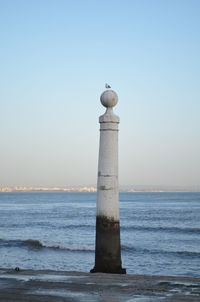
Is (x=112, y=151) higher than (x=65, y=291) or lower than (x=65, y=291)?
higher

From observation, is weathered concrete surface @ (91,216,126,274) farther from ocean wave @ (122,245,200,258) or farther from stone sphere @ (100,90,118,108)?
ocean wave @ (122,245,200,258)

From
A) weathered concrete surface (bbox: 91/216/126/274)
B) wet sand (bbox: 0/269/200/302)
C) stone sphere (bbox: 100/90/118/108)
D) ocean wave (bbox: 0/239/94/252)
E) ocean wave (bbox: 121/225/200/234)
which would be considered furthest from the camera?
ocean wave (bbox: 121/225/200/234)

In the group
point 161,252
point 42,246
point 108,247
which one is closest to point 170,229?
point 161,252

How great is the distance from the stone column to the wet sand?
4.05 feet

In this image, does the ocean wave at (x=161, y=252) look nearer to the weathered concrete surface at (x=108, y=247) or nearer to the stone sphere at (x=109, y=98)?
the weathered concrete surface at (x=108, y=247)

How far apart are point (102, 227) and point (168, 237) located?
2307cm

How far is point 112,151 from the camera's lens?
7844 millimetres

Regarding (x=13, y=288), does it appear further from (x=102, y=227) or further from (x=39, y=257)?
(x=39, y=257)

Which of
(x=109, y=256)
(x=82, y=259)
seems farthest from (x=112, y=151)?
(x=82, y=259)

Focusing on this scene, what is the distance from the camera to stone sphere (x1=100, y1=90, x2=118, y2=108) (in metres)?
8.04

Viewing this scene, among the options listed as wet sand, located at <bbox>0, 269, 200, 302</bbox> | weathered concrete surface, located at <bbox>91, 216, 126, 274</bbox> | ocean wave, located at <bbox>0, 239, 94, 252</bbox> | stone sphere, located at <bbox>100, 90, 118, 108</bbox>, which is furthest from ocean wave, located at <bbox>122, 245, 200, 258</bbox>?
wet sand, located at <bbox>0, 269, 200, 302</bbox>

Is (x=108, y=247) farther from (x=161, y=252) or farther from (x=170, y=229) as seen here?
(x=170, y=229)

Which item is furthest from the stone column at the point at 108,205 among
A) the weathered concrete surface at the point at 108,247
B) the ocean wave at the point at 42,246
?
the ocean wave at the point at 42,246

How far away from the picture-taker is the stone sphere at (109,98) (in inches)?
316
